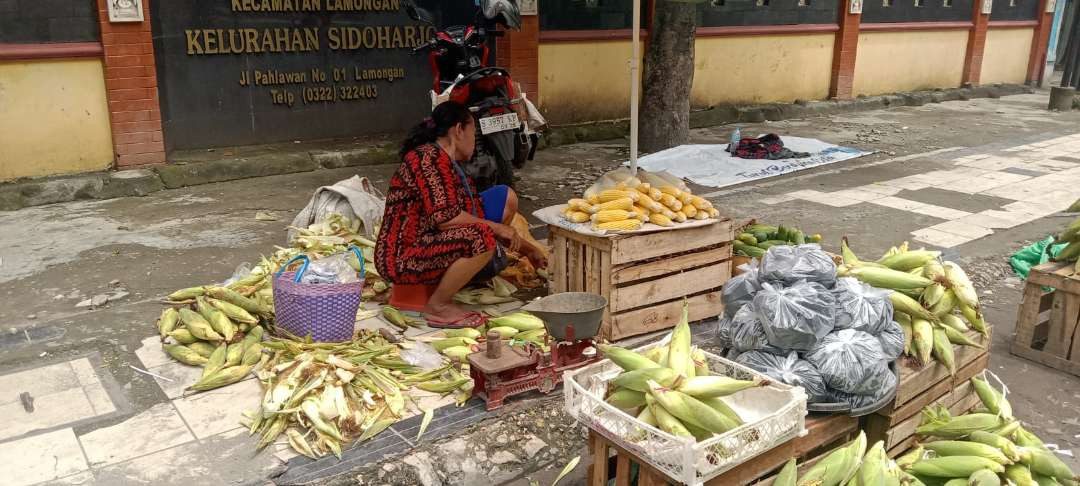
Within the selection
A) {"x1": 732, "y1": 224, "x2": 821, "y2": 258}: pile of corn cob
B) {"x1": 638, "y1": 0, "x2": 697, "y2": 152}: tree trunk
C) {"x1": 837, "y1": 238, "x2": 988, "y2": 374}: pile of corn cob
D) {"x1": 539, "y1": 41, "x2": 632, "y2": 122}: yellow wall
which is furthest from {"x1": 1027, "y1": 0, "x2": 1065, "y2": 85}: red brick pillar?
{"x1": 837, "y1": 238, "x2": 988, "y2": 374}: pile of corn cob

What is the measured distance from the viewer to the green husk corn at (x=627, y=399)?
2973 millimetres

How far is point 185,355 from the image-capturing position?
4.53m

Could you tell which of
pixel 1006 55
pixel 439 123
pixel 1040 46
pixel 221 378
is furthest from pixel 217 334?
pixel 1040 46

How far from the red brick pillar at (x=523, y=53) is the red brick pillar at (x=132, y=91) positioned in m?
4.47

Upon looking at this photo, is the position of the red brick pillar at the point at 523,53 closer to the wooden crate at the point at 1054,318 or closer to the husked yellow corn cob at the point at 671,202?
the husked yellow corn cob at the point at 671,202

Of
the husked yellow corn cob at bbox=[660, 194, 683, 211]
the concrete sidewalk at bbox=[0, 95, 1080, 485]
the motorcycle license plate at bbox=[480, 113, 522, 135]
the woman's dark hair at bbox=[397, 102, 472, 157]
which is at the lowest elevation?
the concrete sidewalk at bbox=[0, 95, 1080, 485]

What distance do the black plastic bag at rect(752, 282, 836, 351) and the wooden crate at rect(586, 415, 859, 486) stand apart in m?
0.32

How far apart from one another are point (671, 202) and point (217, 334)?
2.78 metres

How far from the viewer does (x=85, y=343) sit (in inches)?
191

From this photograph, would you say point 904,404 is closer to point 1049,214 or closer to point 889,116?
point 1049,214

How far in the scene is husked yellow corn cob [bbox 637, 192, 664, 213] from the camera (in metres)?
4.89

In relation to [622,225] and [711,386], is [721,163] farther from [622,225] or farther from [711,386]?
[711,386]

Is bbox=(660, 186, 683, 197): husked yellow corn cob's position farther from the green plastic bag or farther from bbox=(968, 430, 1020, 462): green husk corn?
the green plastic bag

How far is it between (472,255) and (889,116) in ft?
43.0
